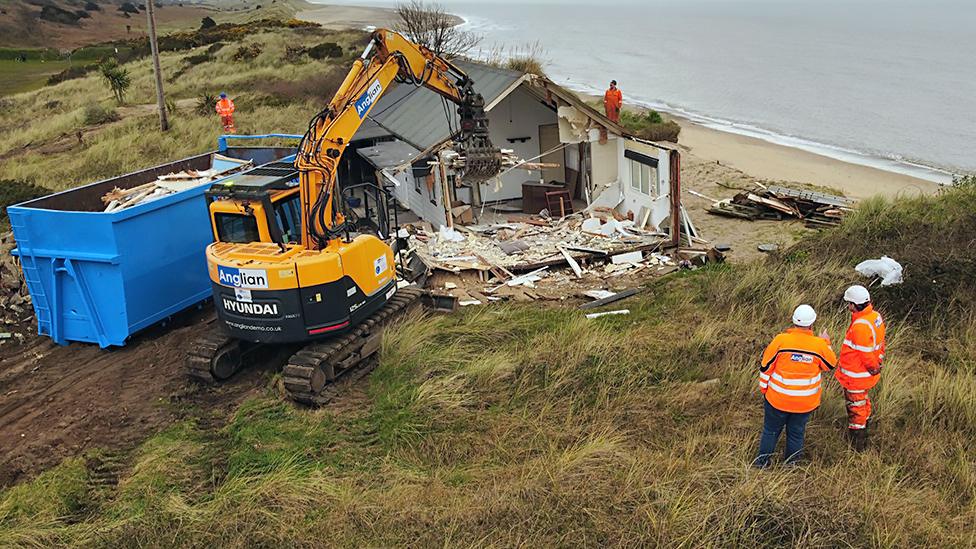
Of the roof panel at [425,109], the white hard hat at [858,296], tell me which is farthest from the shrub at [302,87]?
the white hard hat at [858,296]

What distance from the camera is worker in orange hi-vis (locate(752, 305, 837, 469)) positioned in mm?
7238

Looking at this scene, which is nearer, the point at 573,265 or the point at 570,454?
the point at 570,454

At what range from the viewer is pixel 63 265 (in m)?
11.8

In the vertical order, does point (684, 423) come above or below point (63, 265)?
below

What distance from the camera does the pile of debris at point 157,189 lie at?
13547 millimetres

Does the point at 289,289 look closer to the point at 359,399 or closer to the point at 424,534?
the point at 359,399

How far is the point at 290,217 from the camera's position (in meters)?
10.9

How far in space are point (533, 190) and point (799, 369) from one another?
13784mm

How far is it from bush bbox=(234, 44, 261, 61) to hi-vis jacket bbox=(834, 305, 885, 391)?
50019 mm

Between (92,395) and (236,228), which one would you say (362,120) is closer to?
(236,228)

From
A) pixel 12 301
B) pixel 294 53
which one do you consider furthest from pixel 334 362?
pixel 294 53

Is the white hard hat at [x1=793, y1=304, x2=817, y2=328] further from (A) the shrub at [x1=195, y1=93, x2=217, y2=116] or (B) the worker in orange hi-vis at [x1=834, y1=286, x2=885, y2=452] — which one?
(A) the shrub at [x1=195, y1=93, x2=217, y2=116]

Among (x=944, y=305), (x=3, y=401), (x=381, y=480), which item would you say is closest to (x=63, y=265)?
(x=3, y=401)

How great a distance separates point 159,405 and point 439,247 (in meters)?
7.98
